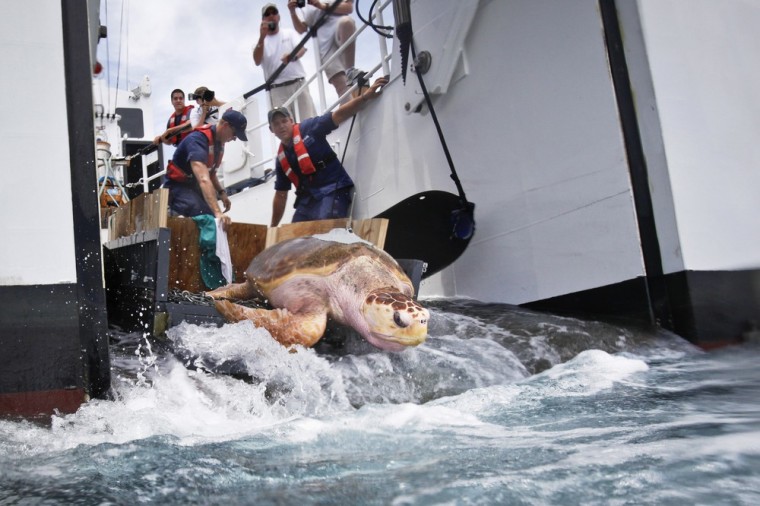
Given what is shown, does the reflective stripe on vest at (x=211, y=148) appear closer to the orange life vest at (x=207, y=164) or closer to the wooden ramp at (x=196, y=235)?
the orange life vest at (x=207, y=164)

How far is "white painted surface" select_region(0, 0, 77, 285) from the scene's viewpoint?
309 cm

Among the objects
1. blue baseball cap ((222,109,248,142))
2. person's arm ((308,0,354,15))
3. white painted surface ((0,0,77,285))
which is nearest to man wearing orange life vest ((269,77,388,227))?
blue baseball cap ((222,109,248,142))

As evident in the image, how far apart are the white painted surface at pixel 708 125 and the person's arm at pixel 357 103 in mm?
3084

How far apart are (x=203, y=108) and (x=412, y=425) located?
7.78 meters

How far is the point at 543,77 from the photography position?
5.46 metres

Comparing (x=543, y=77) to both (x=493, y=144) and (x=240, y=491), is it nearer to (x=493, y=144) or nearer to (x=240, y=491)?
(x=493, y=144)

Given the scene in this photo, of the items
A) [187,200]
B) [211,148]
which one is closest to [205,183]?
[211,148]

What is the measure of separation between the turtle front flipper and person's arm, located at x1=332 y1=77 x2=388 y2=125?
394 centimetres

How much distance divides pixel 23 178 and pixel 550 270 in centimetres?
393

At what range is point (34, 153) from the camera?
10.3 ft

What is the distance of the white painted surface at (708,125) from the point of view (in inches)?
193

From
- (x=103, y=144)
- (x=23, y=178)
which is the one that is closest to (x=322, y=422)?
(x=23, y=178)

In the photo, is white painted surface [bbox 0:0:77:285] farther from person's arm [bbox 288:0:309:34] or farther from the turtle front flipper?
person's arm [bbox 288:0:309:34]

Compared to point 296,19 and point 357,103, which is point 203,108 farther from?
point 357,103
